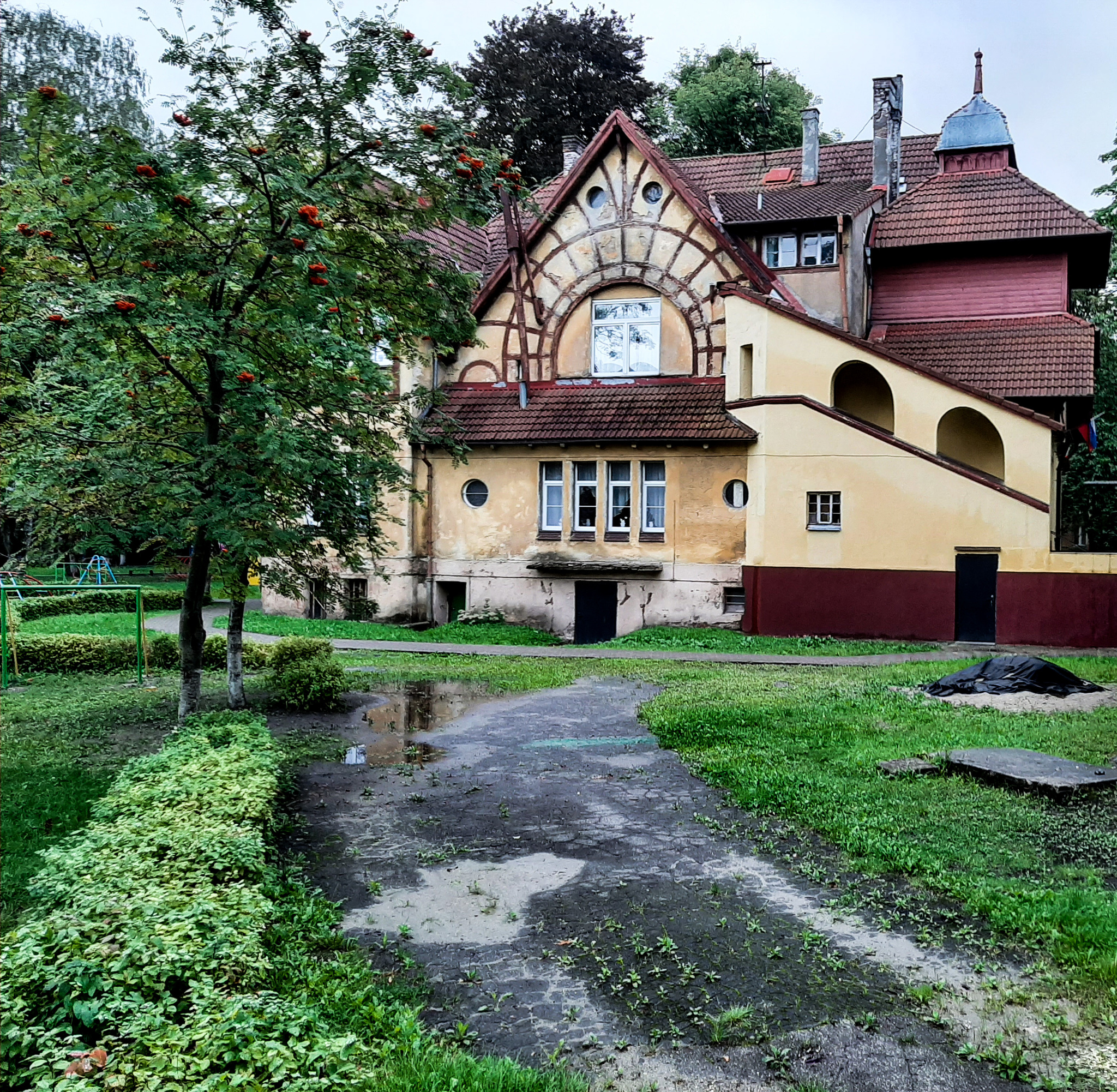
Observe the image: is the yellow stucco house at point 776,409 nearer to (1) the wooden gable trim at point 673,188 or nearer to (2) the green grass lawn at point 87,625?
(1) the wooden gable trim at point 673,188

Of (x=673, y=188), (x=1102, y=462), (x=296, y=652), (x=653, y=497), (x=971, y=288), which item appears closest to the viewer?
(x=296, y=652)

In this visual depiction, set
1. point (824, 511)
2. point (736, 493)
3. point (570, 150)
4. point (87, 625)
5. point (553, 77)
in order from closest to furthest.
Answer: point (824, 511), point (87, 625), point (736, 493), point (570, 150), point (553, 77)

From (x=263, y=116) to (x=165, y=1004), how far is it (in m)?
8.46

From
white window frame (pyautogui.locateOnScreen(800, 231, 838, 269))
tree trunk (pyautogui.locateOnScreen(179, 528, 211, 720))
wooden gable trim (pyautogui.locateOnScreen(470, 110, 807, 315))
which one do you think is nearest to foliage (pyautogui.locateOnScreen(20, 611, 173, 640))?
tree trunk (pyautogui.locateOnScreen(179, 528, 211, 720))

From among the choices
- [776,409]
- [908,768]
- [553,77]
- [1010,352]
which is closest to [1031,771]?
[908,768]

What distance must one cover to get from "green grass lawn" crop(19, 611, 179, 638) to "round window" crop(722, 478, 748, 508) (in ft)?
43.6

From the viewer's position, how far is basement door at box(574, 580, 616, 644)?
2581 cm

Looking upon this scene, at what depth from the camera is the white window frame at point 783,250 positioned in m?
25.7

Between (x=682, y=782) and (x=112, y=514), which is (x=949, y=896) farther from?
(x=112, y=514)

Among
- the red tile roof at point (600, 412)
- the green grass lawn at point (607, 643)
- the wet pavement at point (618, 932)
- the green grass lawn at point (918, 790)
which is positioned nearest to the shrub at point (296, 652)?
the green grass lawn at point (918, 790)

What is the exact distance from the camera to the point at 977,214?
26234 mm

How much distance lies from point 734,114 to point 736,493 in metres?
21.5

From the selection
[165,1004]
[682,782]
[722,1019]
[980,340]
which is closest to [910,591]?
[980,340]

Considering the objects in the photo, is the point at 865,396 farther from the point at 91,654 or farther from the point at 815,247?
the point at 91,654
